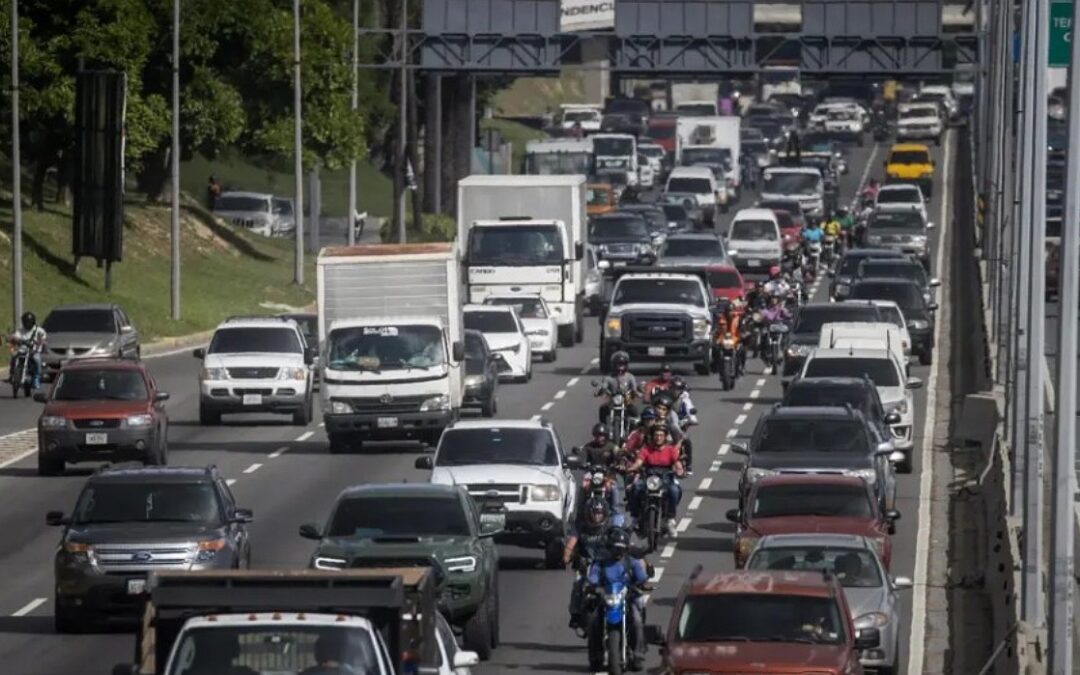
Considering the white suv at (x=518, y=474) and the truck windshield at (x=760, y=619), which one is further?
the white suv at (x=518, y=474)

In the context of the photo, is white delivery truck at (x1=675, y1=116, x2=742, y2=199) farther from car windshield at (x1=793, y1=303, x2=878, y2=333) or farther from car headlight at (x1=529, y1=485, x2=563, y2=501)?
car headlight at (x1=529, y1=485, x2=563, y2=501)

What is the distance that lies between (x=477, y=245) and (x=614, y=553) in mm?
35585

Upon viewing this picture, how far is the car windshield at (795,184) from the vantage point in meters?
92.8

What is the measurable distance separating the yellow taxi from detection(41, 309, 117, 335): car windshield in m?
52.4

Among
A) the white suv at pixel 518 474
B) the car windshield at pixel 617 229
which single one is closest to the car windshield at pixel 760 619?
the white suv at pixel 518 474

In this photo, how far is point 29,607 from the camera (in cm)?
2759

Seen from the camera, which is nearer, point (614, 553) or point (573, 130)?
point (614, 553)

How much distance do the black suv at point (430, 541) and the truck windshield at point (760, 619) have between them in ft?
9.99

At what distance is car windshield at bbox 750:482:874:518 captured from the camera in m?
29.0

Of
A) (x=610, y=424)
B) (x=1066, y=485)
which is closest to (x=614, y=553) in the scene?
(x=1066, y=485)

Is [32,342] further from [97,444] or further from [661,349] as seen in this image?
[97,444]

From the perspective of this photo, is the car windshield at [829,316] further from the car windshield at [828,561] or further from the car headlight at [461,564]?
the car headlight at [461,564]

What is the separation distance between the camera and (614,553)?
23172 mm

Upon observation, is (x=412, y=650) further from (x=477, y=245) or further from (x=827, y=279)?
(x=827, y=279)
